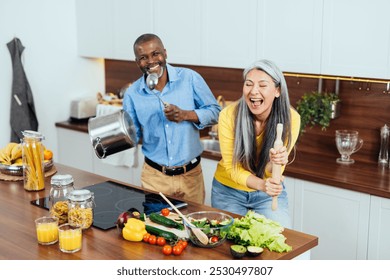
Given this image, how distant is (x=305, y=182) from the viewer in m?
3.51

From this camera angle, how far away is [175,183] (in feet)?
10.6

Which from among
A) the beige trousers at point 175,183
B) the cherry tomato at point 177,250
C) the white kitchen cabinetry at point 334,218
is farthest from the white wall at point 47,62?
the cherry tomato at point 177,250

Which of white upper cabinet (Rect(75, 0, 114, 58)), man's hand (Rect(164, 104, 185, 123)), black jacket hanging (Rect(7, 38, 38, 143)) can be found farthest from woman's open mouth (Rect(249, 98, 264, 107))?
black jacket hanging (Rect(7, 38, 38, 143))

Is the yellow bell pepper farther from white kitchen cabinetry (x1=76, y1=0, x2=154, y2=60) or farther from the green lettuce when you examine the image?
white kitchen cabinetry (x1=76, y1=0, x2=154, y2=60)

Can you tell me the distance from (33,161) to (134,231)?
878 mm

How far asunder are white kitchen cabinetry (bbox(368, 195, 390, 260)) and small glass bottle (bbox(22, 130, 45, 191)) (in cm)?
178

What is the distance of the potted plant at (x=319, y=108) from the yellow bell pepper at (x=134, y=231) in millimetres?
1825

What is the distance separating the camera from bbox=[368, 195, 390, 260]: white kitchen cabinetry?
10.4 ft

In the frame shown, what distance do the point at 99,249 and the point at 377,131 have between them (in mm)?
2172

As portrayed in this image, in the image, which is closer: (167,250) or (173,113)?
(167,250)

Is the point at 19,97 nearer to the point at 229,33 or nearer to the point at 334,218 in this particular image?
the point at 229,33

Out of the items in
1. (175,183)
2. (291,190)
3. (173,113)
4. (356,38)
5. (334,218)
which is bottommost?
(334,218)

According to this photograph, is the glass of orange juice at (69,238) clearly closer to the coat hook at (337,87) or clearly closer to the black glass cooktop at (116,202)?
the black glass cooktop at (116,202)

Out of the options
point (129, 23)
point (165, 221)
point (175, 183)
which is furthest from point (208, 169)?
point (165, 221)
